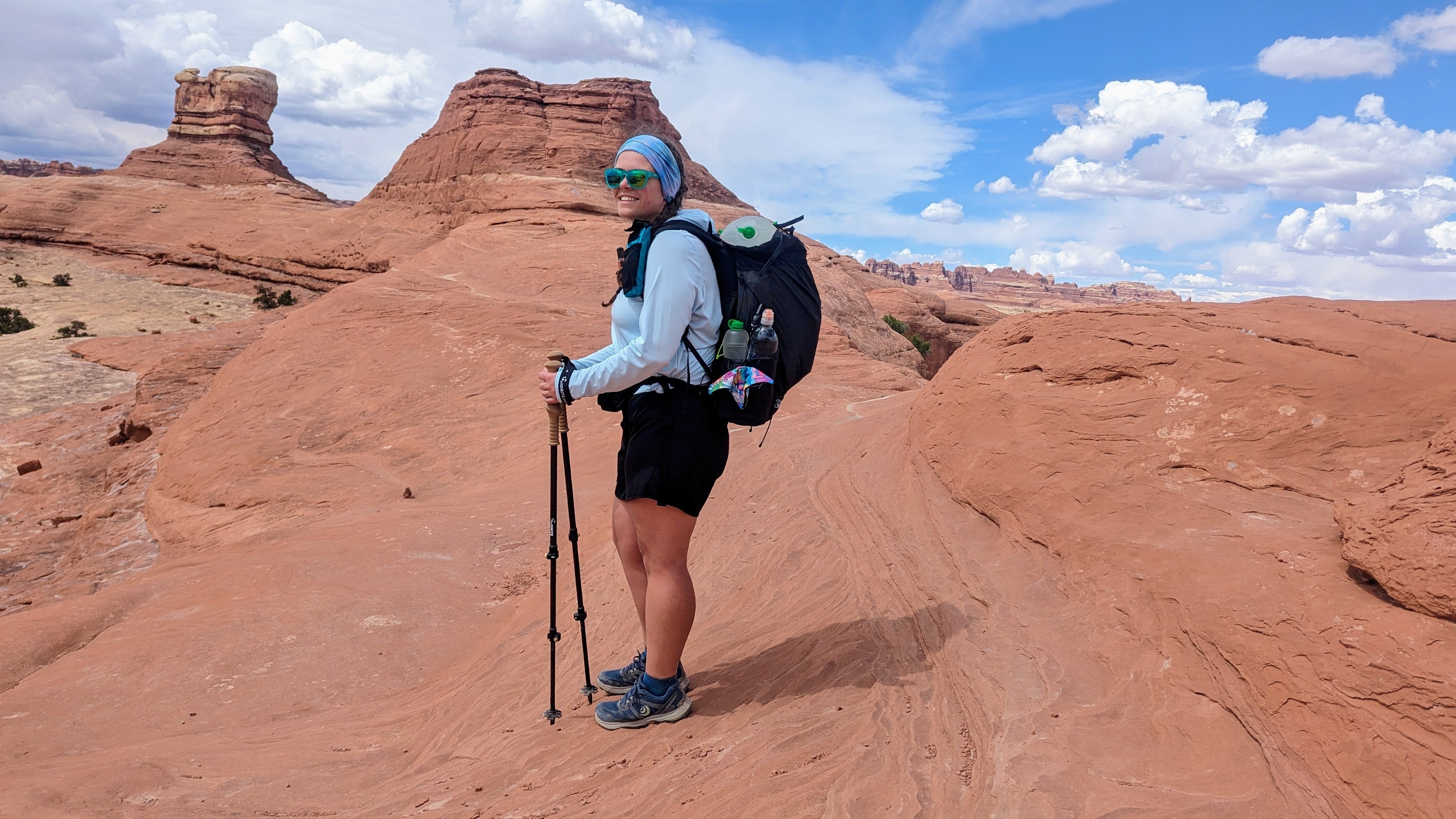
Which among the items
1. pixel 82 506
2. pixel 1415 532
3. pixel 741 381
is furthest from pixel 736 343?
pixel 82 506

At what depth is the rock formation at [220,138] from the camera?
129ft

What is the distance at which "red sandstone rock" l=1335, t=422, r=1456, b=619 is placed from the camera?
2438mm

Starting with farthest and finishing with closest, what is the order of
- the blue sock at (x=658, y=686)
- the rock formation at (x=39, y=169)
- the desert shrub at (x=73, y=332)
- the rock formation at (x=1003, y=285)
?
the rock formation at (x=1003, y=285), the rock formation at (x=39, y=169), the desert shrub at (x=73, y=332), the blue sock at (x=658, y=686)

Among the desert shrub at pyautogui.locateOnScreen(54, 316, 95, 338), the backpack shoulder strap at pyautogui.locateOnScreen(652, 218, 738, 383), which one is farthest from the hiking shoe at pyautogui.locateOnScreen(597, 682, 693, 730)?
the desert shrub at pyautogui.locateOnScreen(54, 316, 95, 338)

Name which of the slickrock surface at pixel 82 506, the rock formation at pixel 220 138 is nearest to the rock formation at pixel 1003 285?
the rock formation at pixel 220 138

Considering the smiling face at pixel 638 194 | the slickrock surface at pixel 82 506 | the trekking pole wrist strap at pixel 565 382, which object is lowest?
the slickrock surface at pixel 82 506

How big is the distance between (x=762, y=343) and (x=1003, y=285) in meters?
149

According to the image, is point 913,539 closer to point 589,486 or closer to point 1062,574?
point 1062,574

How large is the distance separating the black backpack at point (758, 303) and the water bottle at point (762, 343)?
17 mm

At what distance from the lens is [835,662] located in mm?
3416

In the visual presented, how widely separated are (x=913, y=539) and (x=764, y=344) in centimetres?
227

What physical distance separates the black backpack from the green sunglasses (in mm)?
177

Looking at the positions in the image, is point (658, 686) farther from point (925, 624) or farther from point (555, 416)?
point (925, 624)

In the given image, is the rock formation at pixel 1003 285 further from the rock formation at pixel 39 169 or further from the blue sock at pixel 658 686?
the blue sock at pixel 658 686
